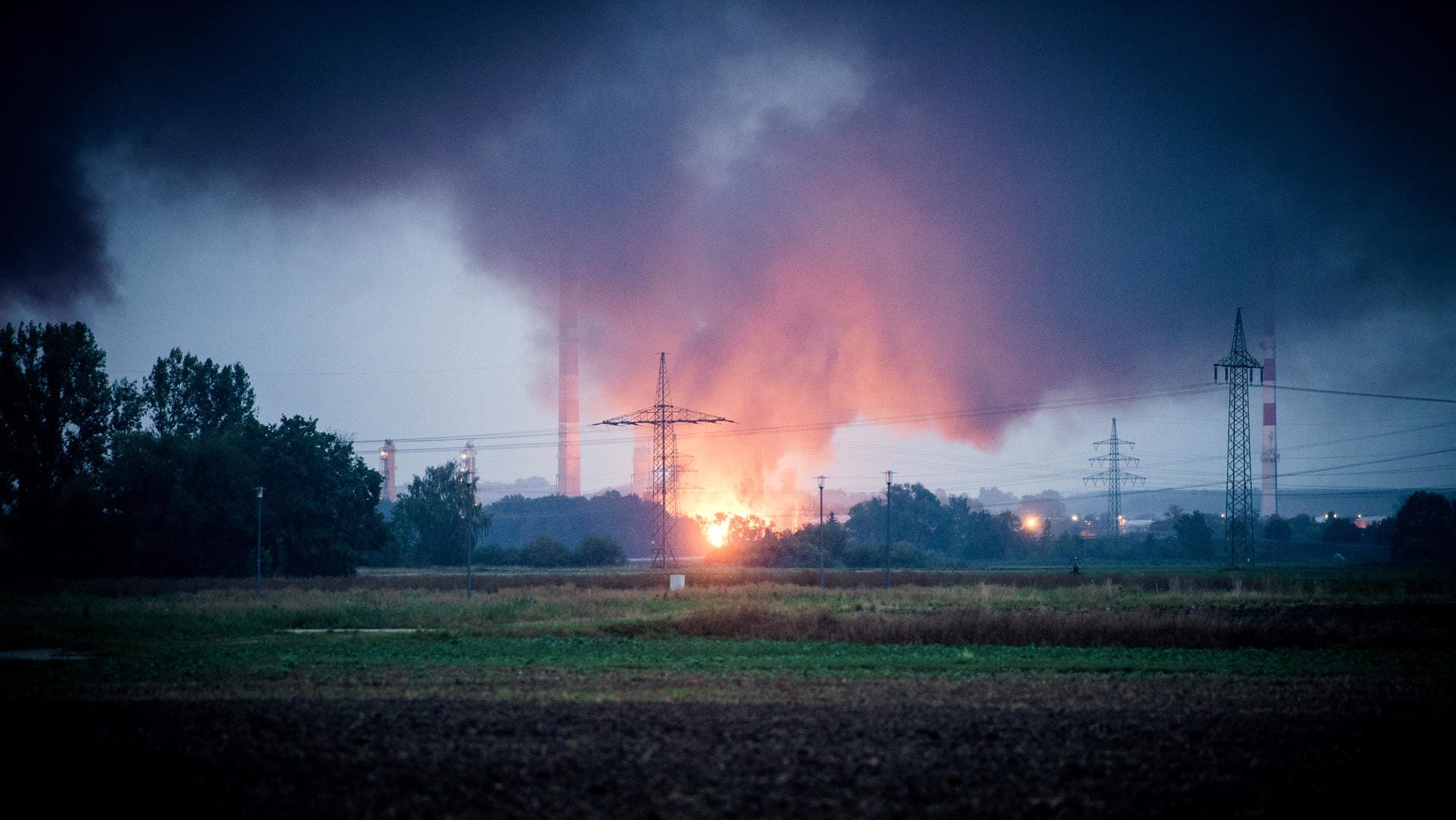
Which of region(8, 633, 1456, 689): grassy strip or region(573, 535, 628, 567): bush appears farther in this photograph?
region(573, 535, 628, 567): bush

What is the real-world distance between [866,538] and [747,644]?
129 m

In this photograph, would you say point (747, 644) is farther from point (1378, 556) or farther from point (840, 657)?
point (1378, 556)

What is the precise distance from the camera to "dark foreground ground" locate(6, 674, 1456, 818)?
1227cm

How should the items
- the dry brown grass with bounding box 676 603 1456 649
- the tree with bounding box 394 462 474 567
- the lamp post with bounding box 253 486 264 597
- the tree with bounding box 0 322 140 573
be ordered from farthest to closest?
the tree with bounding box 394 462 474 567
the tree with bounding box 0 322 140 573
the lamp post with bounding box 253 486 264 597
the dry brown grass with bounding box 676 603 1456 649

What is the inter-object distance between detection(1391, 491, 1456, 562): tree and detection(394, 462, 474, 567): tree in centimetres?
10303

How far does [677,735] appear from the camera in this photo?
635 inches

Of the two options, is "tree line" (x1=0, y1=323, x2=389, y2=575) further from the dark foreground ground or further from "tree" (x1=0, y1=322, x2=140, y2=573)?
the dark foreground ground

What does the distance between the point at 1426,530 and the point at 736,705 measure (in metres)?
113

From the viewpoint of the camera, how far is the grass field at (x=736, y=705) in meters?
12.8

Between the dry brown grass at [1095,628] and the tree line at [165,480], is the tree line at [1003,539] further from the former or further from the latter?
the dry brown grass at [1095,628]

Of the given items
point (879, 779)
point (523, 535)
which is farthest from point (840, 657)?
point (523, 535)

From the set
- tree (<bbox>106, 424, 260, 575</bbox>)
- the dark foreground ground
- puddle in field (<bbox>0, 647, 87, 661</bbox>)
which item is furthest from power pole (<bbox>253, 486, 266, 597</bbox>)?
the dark foreground ground

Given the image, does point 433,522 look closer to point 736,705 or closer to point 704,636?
point 704,636

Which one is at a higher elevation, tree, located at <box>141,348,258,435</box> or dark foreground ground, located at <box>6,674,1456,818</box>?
tree, located at <box>141,348,258,435</box>
